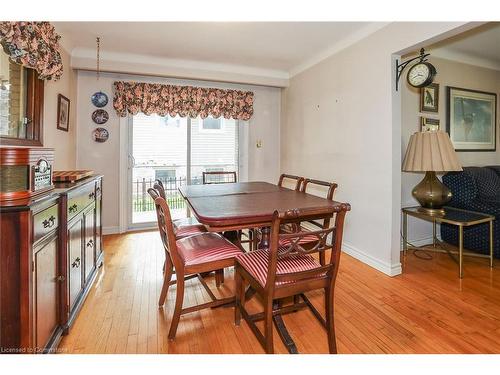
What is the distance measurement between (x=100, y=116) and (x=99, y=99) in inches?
8.7

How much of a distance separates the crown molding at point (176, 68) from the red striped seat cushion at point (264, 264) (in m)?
2.93

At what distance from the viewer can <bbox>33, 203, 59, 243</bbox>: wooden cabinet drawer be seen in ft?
4.00

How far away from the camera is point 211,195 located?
222 centimetres

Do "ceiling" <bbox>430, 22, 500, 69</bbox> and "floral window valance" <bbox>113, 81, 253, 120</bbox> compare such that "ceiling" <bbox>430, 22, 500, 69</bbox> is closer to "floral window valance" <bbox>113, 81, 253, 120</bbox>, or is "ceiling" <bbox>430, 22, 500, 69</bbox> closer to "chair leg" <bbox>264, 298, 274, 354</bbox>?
"floral window valance" <bbox>113, 81, 253, 120</bbox>

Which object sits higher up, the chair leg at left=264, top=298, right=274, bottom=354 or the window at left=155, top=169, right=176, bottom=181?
the window at left=155, top=169, right=176, bottom=181

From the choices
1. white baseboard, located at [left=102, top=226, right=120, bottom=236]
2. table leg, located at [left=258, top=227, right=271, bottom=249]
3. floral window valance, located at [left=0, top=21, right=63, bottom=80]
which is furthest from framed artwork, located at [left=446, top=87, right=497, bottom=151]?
white baseboard, located at [left=102, top=226, right=120, bottom=236]

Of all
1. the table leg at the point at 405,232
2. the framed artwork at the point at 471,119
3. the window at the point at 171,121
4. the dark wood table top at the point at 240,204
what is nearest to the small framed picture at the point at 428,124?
the framed artwork at the point at 471,119

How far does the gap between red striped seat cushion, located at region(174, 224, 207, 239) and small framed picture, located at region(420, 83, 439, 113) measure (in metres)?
2.82

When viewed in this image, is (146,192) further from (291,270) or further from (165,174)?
(291,270)

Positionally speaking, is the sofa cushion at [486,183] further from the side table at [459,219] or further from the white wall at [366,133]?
the white wall at [366,133]

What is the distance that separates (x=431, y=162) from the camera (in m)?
2.47

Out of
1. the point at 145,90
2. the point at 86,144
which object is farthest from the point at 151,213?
the point at 145,90

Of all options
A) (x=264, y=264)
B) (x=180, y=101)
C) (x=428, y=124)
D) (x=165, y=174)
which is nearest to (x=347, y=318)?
(x=264, y=264)

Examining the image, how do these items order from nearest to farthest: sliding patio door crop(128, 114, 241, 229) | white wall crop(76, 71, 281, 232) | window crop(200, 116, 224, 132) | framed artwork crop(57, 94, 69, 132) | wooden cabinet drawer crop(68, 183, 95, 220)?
wooden cabinet drawer crop(68, 183, 95, 220) < framed artwork crop(57, 94, 69, 132) < white wall crop(76, 71, 281, 232) < sliding patio door crop(128, 114, 241, 229) < window crop(200, 116, 224, 132)
